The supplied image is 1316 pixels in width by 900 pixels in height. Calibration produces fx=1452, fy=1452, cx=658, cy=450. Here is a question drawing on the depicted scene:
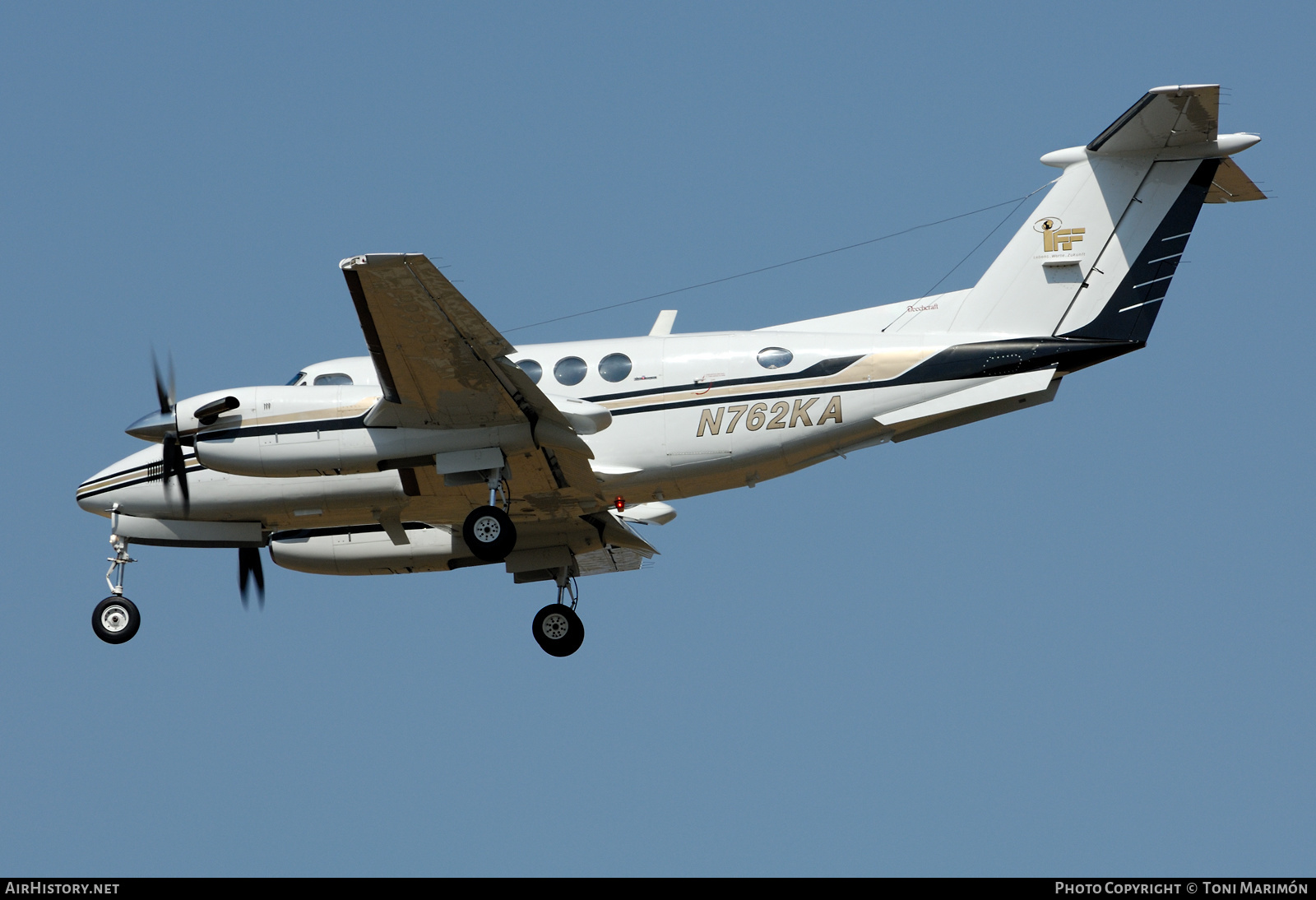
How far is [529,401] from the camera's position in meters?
20.8

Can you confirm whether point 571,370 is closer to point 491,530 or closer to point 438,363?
point 438,363

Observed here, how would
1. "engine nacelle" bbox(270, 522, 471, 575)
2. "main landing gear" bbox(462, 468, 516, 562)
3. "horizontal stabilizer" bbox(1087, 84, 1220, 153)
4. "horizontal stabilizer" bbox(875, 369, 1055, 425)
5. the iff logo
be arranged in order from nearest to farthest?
"horizontal stabilizer" bbox(1087, 84, 1220, 153) → "horizontal stabilizer" bbox(875, 369, 1055, 425) → "main landing gear" bbox(462, 468, 516, 562) → the iff logo → "engine nacelle" bbox(270, 522, 471, 575)

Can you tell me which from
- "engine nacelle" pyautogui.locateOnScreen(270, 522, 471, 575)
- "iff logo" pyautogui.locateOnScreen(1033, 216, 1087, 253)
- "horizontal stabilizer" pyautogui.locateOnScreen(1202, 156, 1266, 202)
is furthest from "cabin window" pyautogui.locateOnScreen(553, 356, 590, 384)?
"horizontal stabilizer" pyautogui.locateOnScreen(1202, 156, 1266, 202)

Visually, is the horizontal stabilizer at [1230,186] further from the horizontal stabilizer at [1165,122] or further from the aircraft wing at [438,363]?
the aircraft wing at [438,363]

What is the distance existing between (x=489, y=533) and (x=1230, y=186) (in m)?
12.3

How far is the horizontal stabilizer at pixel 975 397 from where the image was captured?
21.2m

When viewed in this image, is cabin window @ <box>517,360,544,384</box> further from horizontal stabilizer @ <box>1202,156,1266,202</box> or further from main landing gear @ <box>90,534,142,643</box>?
horizontal stabilizer @ <box>1202,156,1266,202</box>

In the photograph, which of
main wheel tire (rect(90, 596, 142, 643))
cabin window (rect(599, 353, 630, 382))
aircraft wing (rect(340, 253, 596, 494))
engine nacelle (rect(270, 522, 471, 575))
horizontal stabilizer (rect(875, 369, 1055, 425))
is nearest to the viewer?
aircraft wing (rect(340, 253, 596, 494))

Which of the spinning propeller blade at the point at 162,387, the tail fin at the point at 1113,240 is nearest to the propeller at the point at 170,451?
the spinning propeller blade at the point at 162,387

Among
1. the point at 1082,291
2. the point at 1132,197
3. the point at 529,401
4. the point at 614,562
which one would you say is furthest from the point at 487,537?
the point at 1132,197

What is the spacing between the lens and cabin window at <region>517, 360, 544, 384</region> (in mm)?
21656

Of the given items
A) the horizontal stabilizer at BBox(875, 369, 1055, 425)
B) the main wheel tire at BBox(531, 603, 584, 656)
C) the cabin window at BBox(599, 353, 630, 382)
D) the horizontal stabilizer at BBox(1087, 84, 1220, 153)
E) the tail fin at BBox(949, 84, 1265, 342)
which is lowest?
the main wheel tire at BBox(531, 603, 584, 656)

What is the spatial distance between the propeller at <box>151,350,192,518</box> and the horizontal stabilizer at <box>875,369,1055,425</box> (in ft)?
34.3

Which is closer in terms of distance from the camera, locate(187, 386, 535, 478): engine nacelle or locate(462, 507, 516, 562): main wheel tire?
locate(187, 386, 535, 478): engine nacelle
